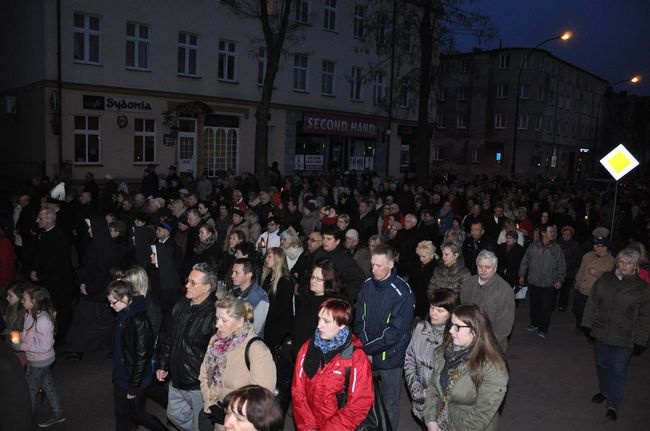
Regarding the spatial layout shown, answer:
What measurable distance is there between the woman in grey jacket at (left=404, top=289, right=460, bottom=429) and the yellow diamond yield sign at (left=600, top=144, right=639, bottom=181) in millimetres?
6596

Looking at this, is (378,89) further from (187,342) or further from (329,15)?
(187,342)

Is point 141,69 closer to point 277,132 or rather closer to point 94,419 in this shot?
point 277,132

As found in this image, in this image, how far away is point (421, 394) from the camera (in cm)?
466

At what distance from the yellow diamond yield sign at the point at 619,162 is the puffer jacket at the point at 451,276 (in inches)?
190

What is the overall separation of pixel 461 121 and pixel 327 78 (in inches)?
1077

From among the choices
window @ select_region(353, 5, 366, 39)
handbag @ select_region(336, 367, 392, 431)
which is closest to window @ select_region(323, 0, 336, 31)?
window @ select_region(353, 5, 366, 39)

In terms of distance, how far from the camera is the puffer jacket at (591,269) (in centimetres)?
823

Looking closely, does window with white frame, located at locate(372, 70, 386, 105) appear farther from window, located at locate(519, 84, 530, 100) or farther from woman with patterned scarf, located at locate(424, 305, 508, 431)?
woman with patterned scarf, located at locate(424, 305, 508, 431)

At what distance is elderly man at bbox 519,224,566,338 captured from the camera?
8.96 meters

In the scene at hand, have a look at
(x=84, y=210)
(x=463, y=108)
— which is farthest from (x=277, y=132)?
(x=463, y=108)

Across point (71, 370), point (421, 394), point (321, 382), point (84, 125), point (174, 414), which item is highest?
point (84, 125)

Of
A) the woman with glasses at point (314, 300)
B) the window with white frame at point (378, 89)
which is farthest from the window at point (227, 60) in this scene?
the woman with glasses at point (314, 300)

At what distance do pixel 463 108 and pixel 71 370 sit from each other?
52592 millimetres

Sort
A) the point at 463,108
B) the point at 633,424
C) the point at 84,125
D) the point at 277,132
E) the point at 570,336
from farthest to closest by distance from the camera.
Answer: the point at 463,108 → the point at 277,132 → the point at 84,125 → the point at 570,336 → the point at 633,424
